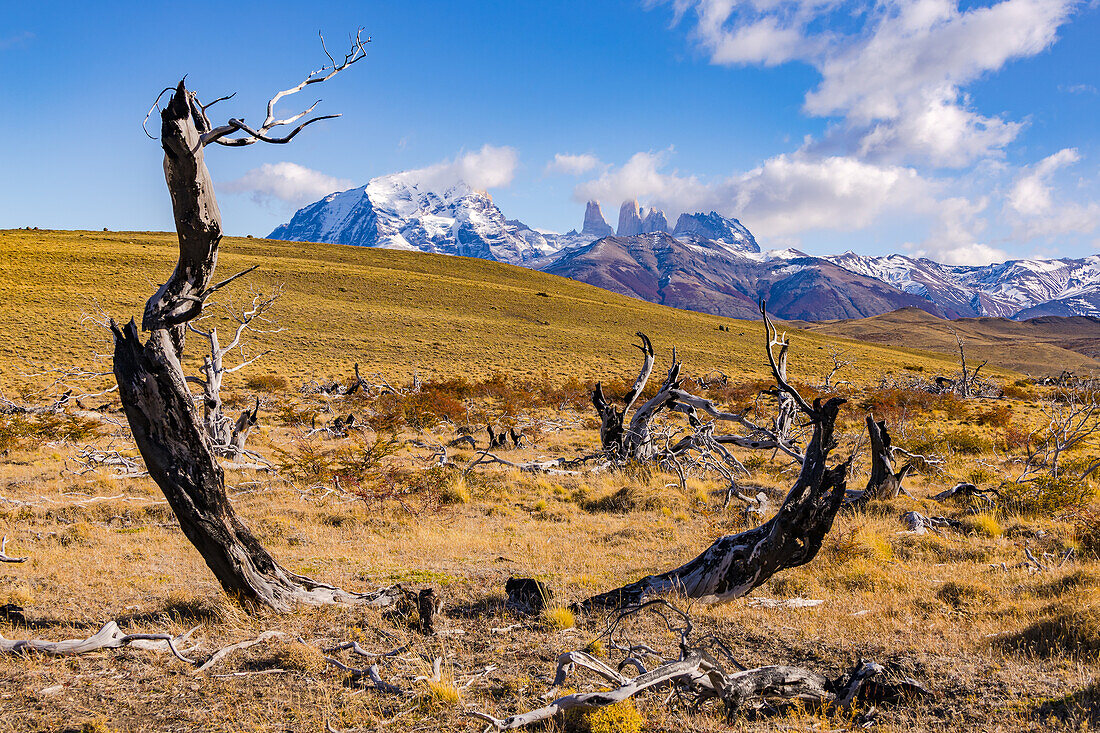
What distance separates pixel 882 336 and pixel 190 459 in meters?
187

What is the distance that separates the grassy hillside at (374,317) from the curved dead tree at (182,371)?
32544 mm

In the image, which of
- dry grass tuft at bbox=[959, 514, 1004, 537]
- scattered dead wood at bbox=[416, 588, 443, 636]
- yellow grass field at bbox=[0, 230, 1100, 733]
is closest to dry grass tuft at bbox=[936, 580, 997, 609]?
yellow grass field at bbox=[0, 230, 1100, 733]

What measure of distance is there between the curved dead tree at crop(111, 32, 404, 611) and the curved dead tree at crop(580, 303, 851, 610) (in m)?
3.75

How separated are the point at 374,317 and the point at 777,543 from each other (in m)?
56.3

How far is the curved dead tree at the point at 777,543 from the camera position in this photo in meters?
5.61

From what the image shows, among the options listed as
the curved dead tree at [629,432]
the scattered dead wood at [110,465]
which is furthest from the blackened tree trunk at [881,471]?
the scattered dead wood at [110,465]

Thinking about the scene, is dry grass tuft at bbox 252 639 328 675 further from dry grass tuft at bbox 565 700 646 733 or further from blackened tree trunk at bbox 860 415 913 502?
blackened tree trunk at bbox 860 415 913 502

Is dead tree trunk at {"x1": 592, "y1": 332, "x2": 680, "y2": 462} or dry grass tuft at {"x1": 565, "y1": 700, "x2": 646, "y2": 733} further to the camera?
dead tree trunk at {"x1": 592, "y1": 332, "x2": 680, "y2": 462}

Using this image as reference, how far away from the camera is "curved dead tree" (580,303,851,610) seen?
561cm

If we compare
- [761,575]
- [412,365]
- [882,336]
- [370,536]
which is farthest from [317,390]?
[882,336]

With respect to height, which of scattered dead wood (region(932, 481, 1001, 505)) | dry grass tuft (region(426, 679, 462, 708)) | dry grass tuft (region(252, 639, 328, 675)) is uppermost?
scattered dead wood (region(932, 481, 1001, 505))

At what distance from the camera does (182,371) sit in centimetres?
502

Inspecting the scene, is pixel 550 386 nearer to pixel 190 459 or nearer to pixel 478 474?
pixel 478 474

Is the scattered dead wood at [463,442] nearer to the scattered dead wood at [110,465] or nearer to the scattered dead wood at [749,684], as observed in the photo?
the scattered dead wood at [110,465]
